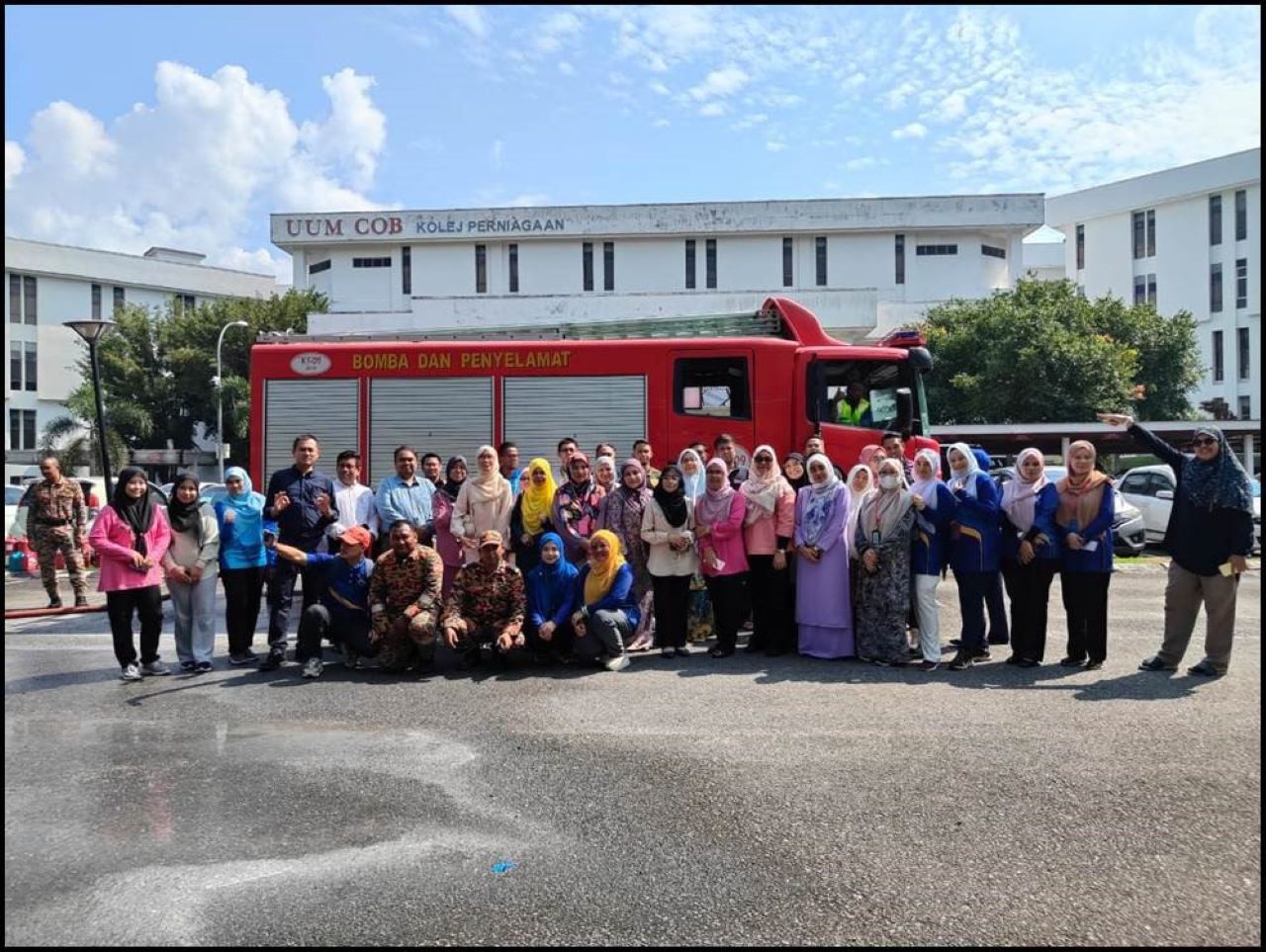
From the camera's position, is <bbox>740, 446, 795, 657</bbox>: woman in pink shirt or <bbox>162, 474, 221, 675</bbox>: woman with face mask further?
<bbox>740, 446, 795, 657</bbox>: woman in pink shirt

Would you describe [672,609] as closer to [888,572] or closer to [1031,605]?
[888,572]

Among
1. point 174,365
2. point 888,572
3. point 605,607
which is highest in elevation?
point 174,365

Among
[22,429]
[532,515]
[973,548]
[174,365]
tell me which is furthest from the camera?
[22,429]

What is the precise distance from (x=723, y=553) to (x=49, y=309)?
5750 centimetres

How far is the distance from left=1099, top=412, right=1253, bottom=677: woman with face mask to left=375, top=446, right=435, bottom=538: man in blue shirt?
595 centimetres

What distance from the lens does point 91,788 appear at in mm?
4852

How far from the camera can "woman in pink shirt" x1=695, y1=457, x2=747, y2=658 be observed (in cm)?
830

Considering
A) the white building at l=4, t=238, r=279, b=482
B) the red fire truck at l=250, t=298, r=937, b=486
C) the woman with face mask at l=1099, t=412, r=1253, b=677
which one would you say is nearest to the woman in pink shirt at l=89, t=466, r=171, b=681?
the red fire truck at l=250, t=298, r=937, b=486

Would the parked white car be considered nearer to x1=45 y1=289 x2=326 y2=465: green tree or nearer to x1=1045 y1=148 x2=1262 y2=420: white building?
x1=45 y1=289 x2=326 y2=465: green tree

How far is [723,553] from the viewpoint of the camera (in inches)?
Answer: 328

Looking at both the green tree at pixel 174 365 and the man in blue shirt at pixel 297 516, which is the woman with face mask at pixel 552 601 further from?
the green tree at pixel 174 365

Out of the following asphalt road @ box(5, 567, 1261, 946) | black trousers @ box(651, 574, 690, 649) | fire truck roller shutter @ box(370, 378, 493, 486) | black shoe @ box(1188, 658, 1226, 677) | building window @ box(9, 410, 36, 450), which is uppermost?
building window @ box(9, 410, 36, 450)

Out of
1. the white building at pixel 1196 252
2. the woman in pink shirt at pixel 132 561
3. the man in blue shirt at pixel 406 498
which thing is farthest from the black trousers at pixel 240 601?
the white building at pixel 1196 252

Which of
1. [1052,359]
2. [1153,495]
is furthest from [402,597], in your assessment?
[1052,359]
